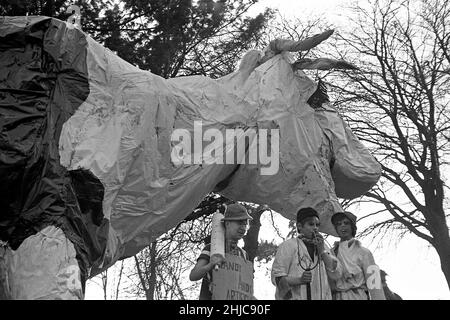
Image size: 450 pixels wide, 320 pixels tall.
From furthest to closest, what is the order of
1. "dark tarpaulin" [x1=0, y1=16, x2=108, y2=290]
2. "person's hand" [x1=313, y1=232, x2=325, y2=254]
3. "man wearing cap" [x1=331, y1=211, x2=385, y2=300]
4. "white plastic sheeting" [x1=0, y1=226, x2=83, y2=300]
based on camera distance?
"man wearing cap" [x1=331, y1=211, x2=385, y2=300] → "person's hand" [x1=313, y1=232, x2=325, y2=254] → "dark tarpaulin" [x1=0, y1=16, x2=108, y2=290] → "white plastic sheeting" [x1=0, y1=226, x2=83, y2=300]

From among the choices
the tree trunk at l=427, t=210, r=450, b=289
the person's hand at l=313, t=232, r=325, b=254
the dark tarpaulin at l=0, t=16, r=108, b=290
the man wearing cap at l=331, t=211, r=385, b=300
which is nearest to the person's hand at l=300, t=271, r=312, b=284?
the person's hand at l=313, t=232, r=325, b=254

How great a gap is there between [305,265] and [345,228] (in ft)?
1.83

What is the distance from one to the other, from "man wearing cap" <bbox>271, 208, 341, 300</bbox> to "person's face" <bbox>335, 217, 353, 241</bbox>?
14.1 inches

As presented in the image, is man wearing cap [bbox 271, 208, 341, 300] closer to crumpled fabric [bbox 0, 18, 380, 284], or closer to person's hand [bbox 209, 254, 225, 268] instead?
person's hand [bbox 209, 254, 225, 268]

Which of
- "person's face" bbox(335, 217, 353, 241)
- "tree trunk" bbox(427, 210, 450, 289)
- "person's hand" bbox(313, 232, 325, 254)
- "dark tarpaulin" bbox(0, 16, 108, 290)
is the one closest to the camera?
"dark tarpaulin" bbox(0, 16, 108, 290)

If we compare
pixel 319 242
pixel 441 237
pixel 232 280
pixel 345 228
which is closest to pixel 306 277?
pixel 319 242

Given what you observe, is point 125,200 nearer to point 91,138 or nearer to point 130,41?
point 91,138

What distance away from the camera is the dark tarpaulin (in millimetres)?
3914

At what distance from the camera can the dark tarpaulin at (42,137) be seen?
3914 millimetres

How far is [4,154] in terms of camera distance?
4.03 m

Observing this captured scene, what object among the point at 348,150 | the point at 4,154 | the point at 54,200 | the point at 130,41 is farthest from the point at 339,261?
the point at 130,41

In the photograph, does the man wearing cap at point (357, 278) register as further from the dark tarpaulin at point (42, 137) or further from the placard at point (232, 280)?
the dark tarpaulin at point (42, 137)

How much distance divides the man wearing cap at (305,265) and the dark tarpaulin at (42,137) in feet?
3.30

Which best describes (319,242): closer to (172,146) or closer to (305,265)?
(305,265)
